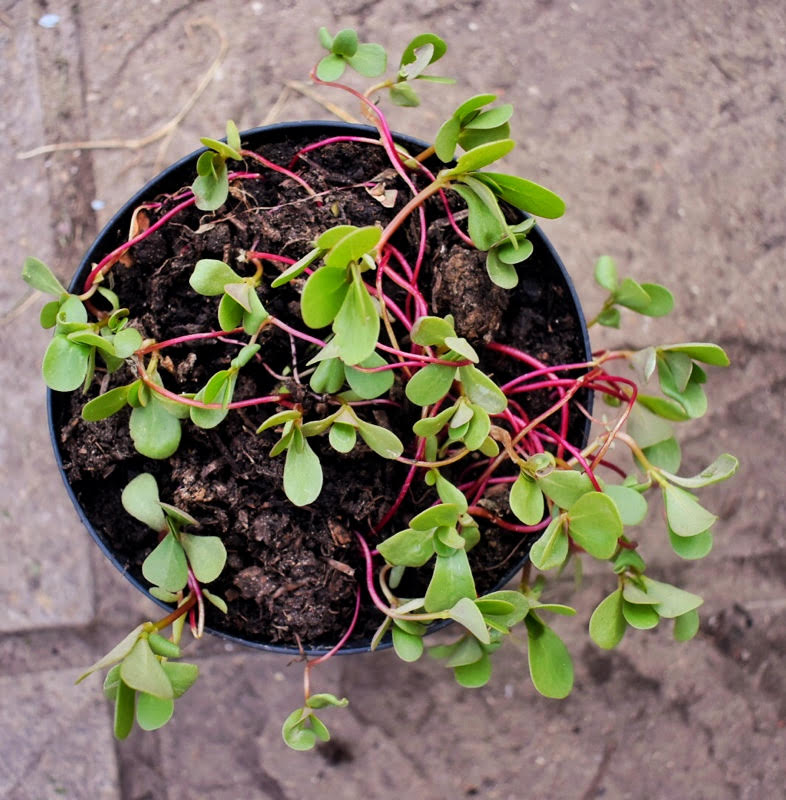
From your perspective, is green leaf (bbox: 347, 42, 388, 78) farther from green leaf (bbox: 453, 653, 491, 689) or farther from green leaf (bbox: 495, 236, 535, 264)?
green leaf (bbox: 453, 653, 491, 689)

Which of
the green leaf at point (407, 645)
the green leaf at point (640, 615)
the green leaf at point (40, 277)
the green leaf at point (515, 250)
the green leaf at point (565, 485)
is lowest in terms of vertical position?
the green leaf at point (407, 645)

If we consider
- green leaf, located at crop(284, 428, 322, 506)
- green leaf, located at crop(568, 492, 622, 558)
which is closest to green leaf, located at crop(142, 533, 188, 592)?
green leaf, located at crop(284, 428, 322, 506)

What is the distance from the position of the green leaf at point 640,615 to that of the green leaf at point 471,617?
16cm

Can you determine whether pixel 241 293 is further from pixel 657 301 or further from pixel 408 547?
pixel 657 301

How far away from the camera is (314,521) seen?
0.74 meters

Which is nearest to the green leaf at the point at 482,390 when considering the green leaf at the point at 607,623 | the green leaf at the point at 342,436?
the green leaf at the point at 342,436

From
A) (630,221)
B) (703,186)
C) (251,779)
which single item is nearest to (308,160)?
(630,221)

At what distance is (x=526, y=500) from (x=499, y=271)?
0.66 feet

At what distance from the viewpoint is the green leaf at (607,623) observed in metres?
0.67

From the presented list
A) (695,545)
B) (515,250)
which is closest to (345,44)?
(515,250)

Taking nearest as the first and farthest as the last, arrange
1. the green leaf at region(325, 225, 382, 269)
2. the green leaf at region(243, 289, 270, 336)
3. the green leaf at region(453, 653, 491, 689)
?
the green leaf at region(325, 225, 382, 269), the green leaf at region(243, 289, 270, 336), the green leaf at region(453, 653, 491, 689)

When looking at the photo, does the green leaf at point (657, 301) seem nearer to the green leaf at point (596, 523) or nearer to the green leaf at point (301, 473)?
the green leaf at point (596, 523)

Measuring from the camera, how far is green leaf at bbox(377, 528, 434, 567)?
24.6 inches

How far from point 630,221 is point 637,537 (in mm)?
452
